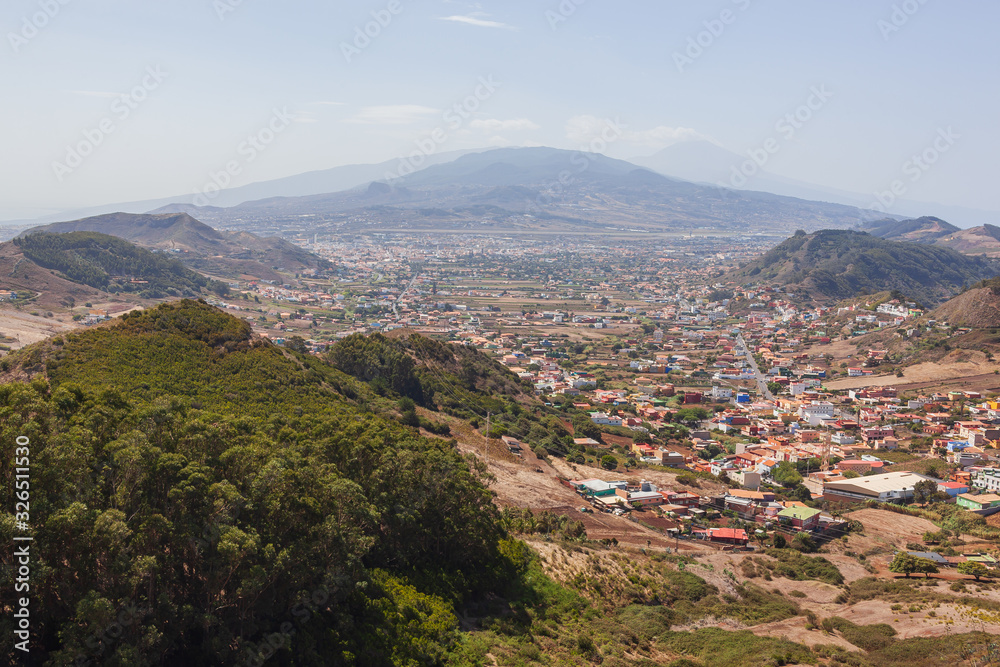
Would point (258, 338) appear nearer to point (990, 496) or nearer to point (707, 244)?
point (990, 496)

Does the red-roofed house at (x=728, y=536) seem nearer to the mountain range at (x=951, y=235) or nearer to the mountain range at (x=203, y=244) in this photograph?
the mountain range at (x=203, y=244)

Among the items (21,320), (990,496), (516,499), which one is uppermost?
(21,320)

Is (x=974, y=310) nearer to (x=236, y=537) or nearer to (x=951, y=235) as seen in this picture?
(x=236, y=537)

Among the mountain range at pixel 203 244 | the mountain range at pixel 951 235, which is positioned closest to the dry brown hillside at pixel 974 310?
the mountain range at pixel 203 244

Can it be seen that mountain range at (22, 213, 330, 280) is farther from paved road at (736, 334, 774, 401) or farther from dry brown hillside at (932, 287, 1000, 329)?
dry brown hillside at (932, 287, 1000, 329)

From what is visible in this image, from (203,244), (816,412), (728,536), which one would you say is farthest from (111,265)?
(728,536)

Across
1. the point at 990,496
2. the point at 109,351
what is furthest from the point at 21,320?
the point at 990,496
